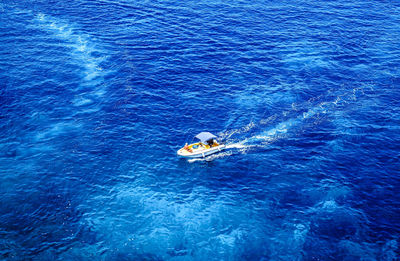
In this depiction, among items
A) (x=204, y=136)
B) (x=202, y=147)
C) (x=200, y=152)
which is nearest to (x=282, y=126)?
(x=204, y=136)

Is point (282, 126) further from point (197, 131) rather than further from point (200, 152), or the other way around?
point (200, 152)

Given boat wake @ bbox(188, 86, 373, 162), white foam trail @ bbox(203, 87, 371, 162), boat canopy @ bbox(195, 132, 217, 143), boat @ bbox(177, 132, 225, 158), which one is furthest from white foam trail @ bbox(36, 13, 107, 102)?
white foam trail @ bbox(203, 87, 371, 162)

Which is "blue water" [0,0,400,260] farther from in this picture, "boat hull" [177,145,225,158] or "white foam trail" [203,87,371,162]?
"boat hull" [177,145,225,158]

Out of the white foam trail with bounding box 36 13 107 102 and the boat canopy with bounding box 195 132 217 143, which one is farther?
the white foam trail with bounding box 36 13 107 102

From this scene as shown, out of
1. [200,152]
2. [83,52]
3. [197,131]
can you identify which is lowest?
[200,152]

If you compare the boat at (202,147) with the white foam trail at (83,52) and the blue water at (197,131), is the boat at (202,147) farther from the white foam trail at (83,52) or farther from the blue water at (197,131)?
the white foam trail at (83,52)

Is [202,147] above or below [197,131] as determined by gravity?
below
